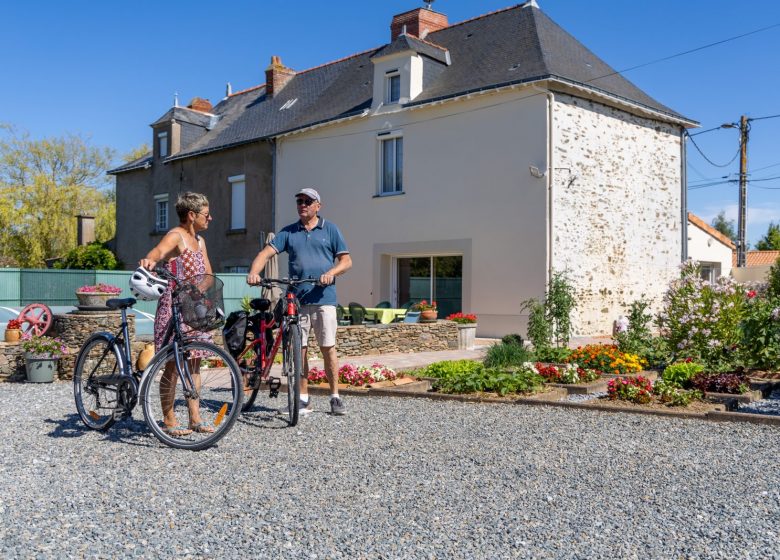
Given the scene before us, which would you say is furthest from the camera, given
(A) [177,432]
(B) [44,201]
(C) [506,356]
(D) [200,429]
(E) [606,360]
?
(B) [44,201]

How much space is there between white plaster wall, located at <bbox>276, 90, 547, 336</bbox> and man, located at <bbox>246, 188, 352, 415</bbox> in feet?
34.9

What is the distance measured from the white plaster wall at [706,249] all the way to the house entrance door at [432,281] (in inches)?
362

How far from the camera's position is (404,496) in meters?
3.88

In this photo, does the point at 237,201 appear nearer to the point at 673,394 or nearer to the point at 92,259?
the point at 92,259

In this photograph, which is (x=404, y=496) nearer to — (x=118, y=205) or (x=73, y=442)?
(x=73, y=442)

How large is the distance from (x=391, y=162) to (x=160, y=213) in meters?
11.2

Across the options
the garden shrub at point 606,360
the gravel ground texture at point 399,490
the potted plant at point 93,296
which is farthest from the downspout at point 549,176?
the gravel ground texture at point 399,490

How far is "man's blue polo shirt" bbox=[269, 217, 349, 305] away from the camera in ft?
20.1

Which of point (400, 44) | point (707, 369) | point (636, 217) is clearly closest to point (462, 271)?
point (636, 217)

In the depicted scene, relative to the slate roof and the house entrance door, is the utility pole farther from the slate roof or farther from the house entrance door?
the house entrance door

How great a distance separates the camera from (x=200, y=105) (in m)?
29.2

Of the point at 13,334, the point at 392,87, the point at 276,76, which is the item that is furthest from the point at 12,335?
the point at 276,76

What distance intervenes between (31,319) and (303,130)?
1231 cm

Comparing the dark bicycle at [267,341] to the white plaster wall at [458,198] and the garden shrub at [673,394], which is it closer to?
the garden shrub at [673,394]
